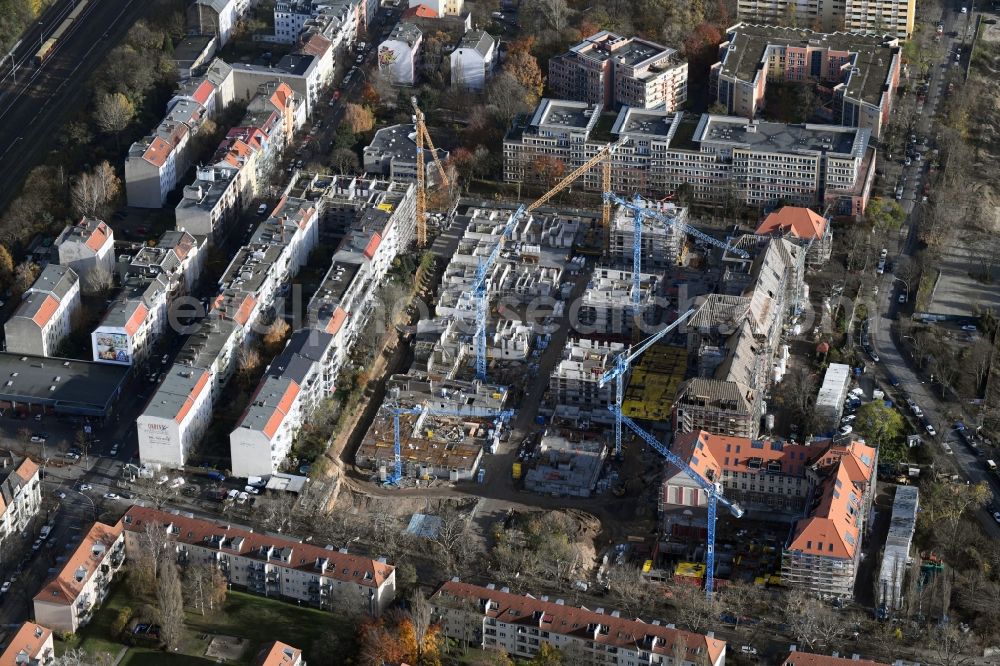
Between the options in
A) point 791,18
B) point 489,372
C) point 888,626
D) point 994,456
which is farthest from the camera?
point 791,18

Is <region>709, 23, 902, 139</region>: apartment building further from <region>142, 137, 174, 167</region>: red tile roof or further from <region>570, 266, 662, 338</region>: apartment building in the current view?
<region>142, 137, 174, 167</region>: red tile roof

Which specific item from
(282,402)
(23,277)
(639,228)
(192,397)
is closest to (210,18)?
(23,277)

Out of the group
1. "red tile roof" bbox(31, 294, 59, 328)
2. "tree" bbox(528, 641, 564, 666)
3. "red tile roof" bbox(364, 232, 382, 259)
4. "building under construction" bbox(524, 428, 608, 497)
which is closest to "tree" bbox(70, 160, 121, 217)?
"red tile roof" bbox(31, 294, 59, 328)

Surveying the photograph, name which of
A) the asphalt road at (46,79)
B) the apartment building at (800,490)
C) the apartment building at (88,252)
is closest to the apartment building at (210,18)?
the asphalt road at (46,79)

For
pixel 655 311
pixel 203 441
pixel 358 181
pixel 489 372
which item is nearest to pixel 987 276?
pixel 655 311

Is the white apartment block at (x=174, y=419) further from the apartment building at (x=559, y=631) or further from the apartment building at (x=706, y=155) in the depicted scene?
the apartment building at (x=706, y=155)

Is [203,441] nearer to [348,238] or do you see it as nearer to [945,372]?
[348,238]
